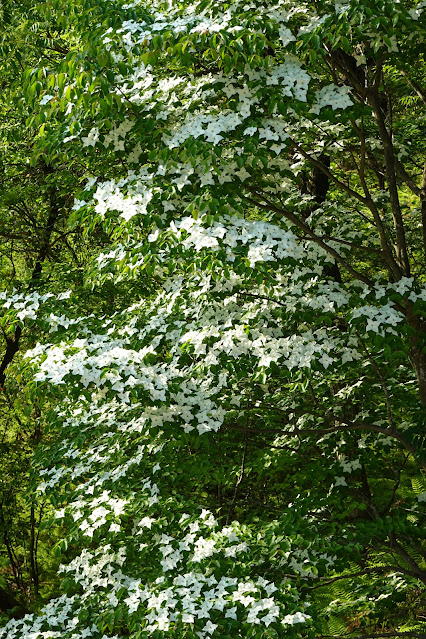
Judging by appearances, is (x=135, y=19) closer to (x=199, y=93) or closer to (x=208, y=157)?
(x=199, y=93)

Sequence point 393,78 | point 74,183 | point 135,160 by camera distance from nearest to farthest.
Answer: point 135,160, point 393,78, point 74,183

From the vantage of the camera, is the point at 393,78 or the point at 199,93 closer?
the point at 199,93

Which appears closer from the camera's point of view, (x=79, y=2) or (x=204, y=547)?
(x=79, y=2)

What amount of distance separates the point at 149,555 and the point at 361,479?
2644 millimetres

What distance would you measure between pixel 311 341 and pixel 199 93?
4.98 feet

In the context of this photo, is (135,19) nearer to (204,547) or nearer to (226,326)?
A: (226,326)

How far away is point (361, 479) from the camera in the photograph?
19.1ft

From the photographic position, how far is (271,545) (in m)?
3.27

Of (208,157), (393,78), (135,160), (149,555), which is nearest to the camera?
(208,157)

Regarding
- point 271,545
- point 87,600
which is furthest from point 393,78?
point 87,600

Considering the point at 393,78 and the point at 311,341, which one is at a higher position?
the point at 393,78

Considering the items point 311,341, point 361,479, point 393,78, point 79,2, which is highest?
point 393,78

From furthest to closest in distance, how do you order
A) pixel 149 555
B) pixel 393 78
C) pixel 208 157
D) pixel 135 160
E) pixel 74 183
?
1. pixel 74 183
2. pixel 393 78
3. pixel 149 555
4. pixel 135 160
5. pixel 208 157

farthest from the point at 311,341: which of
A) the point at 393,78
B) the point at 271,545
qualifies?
the point at 393,78
